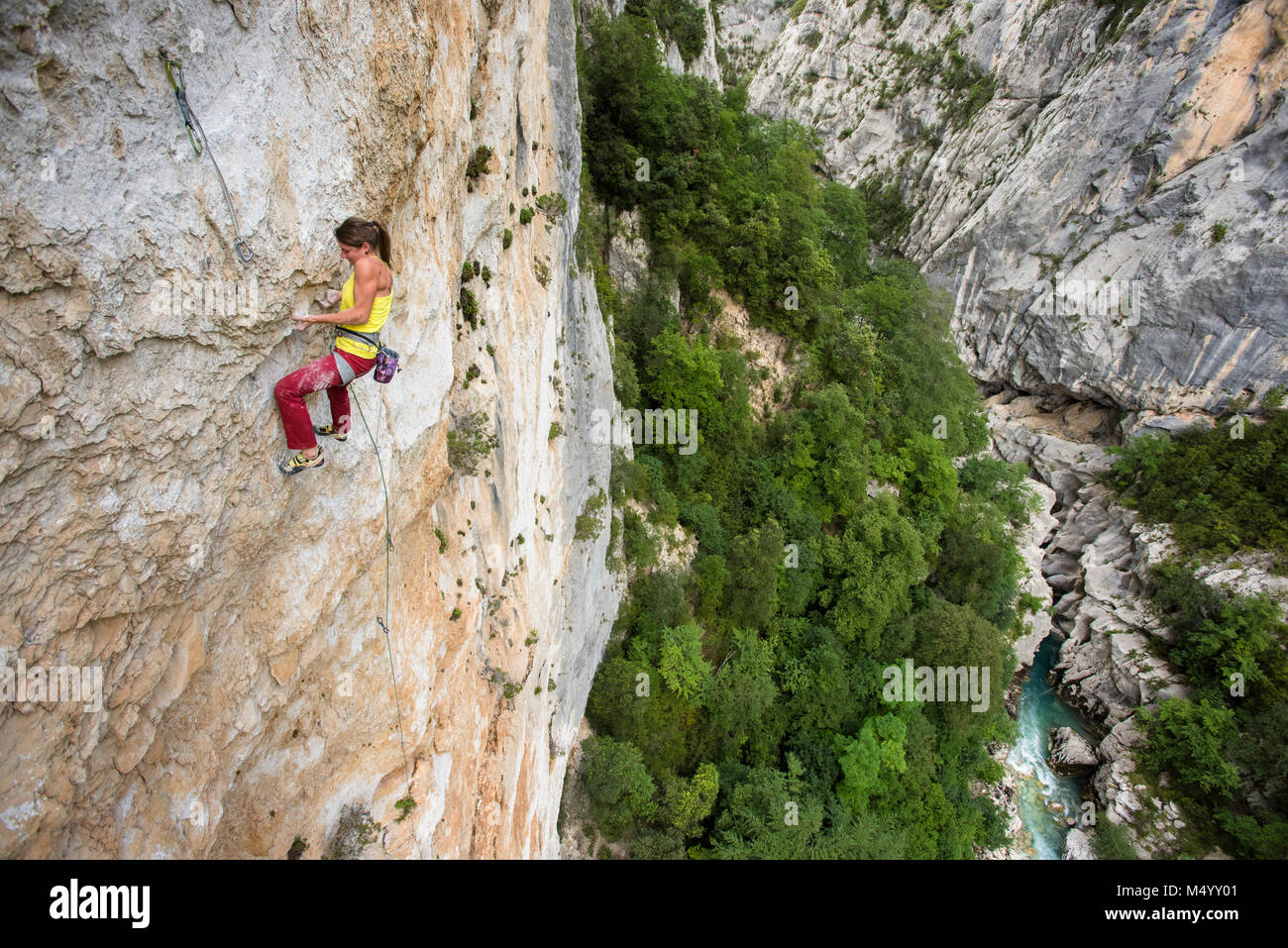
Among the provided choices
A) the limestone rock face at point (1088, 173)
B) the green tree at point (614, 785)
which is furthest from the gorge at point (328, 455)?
the limestone rock face at point (1088, 173)

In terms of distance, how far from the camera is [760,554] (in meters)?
17.9

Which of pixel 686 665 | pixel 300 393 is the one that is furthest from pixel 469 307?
pixel 686 665

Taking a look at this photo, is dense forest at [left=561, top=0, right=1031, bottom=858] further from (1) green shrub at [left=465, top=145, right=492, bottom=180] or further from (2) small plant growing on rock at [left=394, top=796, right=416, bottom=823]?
(2) small plant growing on rock at [left=394, top=796, right=416, bottom=823]

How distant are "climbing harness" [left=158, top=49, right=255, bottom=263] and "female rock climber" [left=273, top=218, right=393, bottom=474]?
0.58 meters

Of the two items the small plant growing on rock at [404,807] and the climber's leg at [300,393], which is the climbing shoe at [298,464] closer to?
the climber's leg at [300,393]

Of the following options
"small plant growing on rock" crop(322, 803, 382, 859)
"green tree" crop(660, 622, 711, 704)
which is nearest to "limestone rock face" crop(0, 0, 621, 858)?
"small plant growing on rock" crop(322, 803, 382, 859)

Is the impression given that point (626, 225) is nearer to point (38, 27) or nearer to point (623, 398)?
point (623, 398)

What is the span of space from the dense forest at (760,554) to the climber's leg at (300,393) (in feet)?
35.2

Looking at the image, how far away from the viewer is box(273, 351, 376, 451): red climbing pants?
4461 millimetres

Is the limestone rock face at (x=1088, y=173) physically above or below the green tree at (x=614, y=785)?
above

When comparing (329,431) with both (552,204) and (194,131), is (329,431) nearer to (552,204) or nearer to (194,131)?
(194,131)

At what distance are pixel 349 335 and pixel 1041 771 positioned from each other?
27.5 metres

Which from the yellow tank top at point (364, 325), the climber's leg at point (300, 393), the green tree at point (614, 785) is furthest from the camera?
the green tree at point (614, 785)

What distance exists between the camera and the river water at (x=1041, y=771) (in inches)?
773
